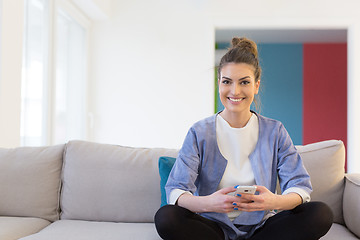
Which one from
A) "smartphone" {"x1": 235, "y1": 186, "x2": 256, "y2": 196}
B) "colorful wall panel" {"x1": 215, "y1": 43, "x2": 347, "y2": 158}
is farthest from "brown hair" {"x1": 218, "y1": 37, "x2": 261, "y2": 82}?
"colorful wall panel" {"x1": 215, "y1": 43, "x2": 347, "y2": 158}

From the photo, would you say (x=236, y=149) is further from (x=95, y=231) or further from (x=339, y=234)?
(x=95, y=231)

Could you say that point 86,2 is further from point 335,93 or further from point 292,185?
point 335,93

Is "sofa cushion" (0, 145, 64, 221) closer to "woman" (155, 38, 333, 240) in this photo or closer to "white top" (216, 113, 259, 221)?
"woman" (155, 38, 333, 240)

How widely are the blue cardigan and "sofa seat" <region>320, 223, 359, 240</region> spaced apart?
201 millimetres

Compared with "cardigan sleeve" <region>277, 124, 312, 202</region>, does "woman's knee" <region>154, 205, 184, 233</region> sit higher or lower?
lower

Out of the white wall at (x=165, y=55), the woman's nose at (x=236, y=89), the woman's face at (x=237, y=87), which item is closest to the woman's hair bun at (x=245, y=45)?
the woman's face at (x=237, y=87)

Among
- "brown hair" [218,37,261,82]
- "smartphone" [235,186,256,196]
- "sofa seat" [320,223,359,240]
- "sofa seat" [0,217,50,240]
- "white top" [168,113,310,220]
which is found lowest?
"sofa seat" [0,217,50,240]

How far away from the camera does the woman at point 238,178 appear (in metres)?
1.53

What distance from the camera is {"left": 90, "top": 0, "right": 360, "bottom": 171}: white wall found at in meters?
Result: 4.92

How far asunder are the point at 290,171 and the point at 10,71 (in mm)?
2092

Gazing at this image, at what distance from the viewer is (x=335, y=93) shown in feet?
24.7

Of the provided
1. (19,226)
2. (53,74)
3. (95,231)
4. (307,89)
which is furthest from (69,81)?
(307,89)

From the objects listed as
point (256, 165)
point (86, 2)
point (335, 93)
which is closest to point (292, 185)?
point (256, 165)

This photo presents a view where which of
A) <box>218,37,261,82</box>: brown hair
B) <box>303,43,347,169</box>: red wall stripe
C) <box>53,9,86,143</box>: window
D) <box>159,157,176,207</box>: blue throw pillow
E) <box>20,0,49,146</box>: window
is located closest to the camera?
<box>218,37,261,82</box>: brown hair
